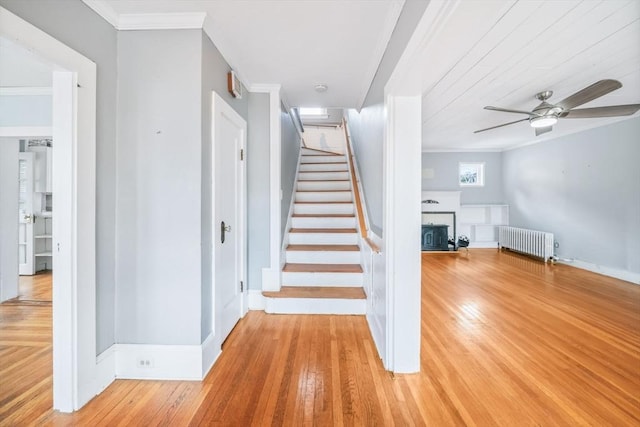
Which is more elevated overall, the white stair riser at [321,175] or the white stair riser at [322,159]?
the white stair riser at [322,159]

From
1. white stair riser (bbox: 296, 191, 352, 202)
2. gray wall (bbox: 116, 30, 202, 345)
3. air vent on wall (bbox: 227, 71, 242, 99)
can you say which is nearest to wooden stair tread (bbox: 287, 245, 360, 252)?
white stair riser (bbox: 296, 191, 352, 202)

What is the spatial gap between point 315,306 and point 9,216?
392 centimetres

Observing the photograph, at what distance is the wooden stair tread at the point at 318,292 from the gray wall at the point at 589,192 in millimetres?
4425

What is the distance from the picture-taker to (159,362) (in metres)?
1.84

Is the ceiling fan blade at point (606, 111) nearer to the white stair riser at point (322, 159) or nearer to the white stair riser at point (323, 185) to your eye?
the white stair riser at point (323, 185)

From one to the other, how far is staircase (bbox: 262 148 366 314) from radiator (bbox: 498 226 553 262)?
404 centimetres

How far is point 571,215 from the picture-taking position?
5121mm

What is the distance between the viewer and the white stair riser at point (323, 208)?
4.27 m

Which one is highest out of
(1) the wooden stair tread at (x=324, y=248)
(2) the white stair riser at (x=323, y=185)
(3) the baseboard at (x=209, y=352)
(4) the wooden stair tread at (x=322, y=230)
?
(2) the white stair riser at (x=323, y=185)

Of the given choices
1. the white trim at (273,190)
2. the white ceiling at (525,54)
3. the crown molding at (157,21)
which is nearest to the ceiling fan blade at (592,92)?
the white ceiling at (525,54)

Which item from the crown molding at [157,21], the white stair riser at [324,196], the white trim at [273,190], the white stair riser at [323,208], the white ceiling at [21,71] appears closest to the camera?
the crown molding at [157,21]

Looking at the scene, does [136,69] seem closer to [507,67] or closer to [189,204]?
[189,204]

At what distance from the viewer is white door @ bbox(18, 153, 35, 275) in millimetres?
4188

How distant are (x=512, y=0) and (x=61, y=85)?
8.74 ft
